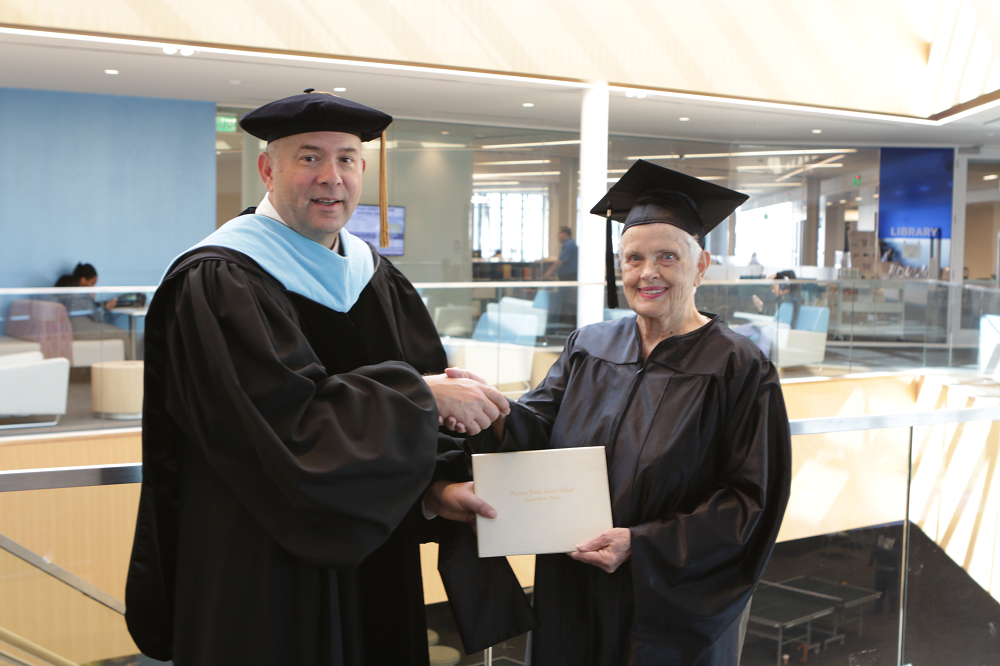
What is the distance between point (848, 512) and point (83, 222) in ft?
31.4

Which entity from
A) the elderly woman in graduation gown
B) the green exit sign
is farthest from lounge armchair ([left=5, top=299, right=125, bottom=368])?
the elderly woman in graduation gown

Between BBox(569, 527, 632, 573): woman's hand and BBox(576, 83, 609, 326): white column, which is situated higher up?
BBox(576, 83, 609, 326): white column

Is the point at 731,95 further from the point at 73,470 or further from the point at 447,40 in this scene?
the point at 73,470

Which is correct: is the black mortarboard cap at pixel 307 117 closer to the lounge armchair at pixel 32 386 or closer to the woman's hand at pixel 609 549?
the woman's hand at pixel 609 549

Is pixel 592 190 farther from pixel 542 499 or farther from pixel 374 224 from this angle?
pixel 542 499

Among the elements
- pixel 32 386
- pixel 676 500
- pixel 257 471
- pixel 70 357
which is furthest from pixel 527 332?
pixel 257 471

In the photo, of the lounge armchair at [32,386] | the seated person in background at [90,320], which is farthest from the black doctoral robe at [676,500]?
the lounge armchair at [32,386]

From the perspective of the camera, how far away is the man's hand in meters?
1.78

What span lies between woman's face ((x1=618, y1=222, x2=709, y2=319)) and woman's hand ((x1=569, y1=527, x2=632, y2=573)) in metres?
0.54

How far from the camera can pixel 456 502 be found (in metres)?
1.84

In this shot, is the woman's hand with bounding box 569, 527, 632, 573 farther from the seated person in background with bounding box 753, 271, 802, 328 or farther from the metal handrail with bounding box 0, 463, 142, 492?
the seated person in background with bounding box 753, 271, 802, 328

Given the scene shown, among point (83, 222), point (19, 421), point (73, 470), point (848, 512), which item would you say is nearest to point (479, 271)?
point (83, 222)

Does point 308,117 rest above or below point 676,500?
above

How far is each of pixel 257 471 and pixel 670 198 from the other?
117cm
